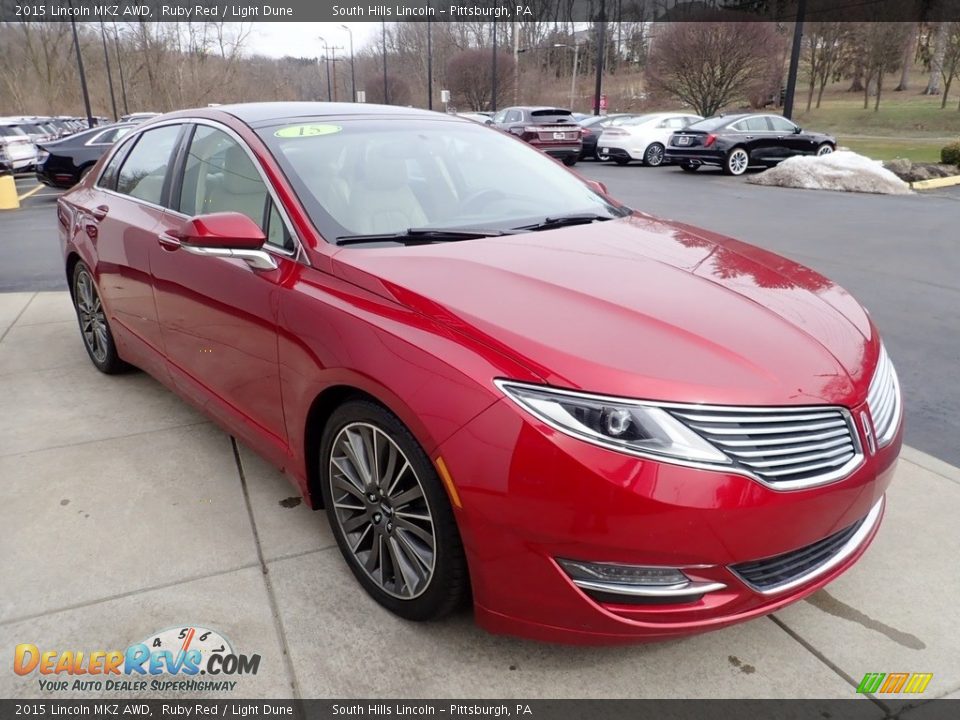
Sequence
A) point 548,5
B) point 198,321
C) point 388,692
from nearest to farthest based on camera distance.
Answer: point 388,692 → point 198,321 → point 548,5

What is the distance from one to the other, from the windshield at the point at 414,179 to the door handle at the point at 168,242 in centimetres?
65

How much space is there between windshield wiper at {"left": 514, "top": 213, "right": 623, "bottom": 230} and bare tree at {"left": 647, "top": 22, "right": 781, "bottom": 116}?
3706 centimetres

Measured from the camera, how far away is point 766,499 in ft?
6.24

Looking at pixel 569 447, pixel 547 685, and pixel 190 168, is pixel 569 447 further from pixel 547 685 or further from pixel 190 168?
pixel 190 168

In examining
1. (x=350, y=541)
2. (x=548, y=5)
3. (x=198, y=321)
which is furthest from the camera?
(x=548, y=5)

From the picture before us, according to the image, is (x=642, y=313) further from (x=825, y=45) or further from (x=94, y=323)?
(x=825, y=45)

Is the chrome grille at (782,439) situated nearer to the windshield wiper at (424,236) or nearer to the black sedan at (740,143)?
the windshield wiper at (424,236)

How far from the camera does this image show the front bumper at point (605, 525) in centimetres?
185

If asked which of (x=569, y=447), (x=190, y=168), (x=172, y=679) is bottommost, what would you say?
(x=172, y=679)

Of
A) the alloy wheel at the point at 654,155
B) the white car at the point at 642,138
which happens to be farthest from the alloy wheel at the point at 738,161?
the alloy wheel at the point at 654,155

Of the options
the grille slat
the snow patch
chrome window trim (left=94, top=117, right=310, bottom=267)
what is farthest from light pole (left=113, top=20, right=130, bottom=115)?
the grille slat

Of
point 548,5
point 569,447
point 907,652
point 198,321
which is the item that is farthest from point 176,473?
point 548,5

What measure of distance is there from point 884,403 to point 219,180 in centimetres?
272

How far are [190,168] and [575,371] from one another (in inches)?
95.3
